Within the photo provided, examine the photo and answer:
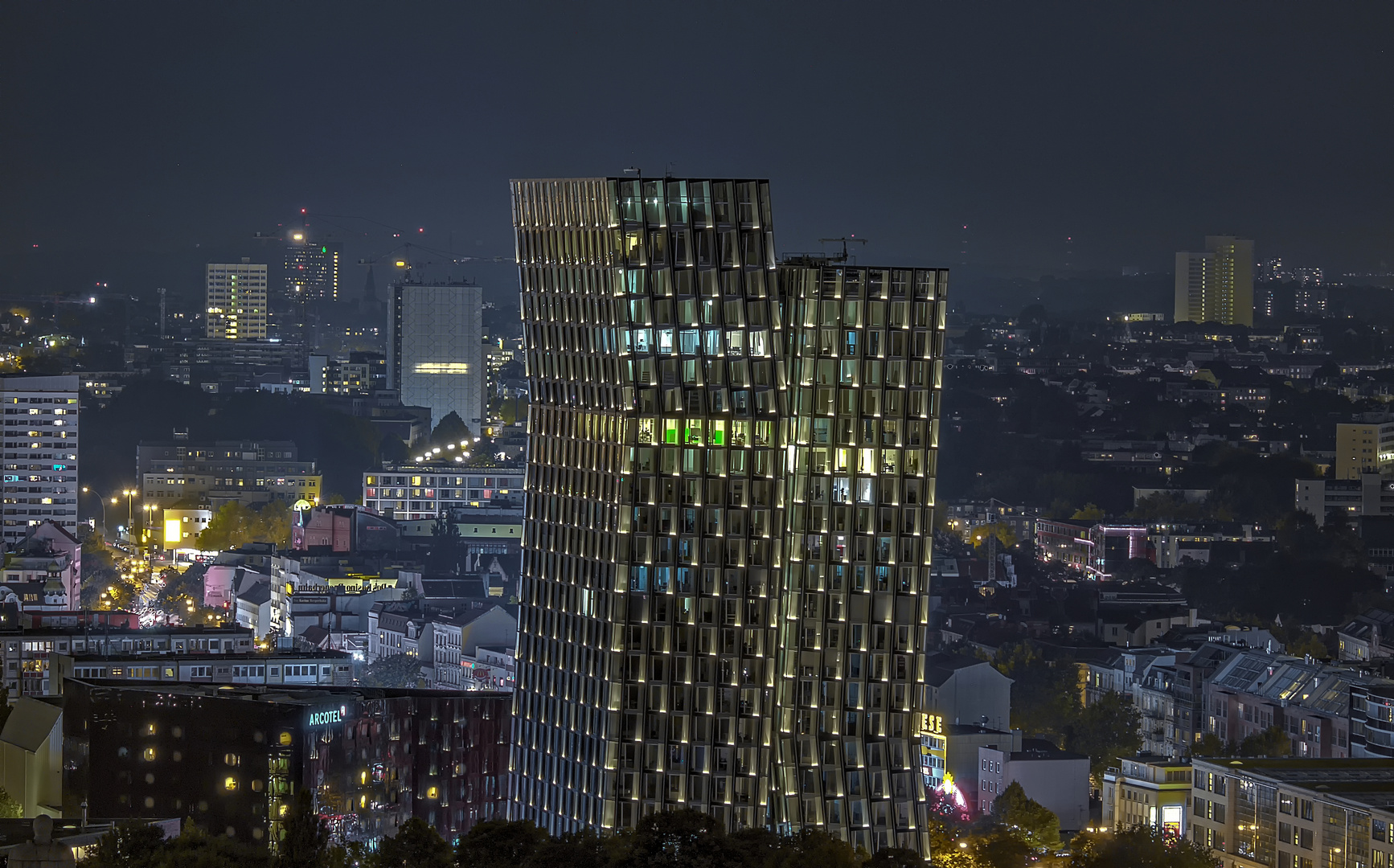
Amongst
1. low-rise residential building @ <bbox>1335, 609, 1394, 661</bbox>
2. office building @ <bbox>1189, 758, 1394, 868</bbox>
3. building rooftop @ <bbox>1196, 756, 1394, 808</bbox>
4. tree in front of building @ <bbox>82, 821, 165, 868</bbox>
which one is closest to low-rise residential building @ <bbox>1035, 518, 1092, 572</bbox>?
low-rise residential building @ <bbox>1335, 609, 1394, 661</bbox>

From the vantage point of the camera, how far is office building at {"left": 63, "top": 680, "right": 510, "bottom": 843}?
61469 mm

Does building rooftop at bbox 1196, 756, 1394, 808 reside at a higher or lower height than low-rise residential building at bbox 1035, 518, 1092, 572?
lower

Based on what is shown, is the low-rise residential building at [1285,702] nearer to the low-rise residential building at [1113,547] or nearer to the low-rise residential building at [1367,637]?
the low-rise residential building at [1367,637]

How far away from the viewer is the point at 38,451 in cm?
15938

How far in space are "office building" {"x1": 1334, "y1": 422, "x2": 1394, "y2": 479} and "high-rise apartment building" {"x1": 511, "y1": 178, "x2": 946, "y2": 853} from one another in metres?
125

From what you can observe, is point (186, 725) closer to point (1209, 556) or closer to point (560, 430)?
point (560, 430)

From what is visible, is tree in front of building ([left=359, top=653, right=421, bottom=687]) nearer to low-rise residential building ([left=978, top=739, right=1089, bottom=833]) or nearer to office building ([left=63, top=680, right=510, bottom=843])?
low-rise residential building ([left=978, top=739, right=1089, bottom=833])

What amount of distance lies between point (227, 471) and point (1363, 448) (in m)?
95.9

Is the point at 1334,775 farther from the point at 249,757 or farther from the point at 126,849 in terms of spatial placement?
the point at 126,849

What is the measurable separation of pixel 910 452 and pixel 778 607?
5.83 m

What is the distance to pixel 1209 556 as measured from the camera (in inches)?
5969

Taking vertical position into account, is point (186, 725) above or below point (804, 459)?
below

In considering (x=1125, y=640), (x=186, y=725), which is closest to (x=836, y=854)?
(x=186, y=725)

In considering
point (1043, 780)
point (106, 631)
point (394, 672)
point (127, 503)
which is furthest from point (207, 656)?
point (127, 503)
